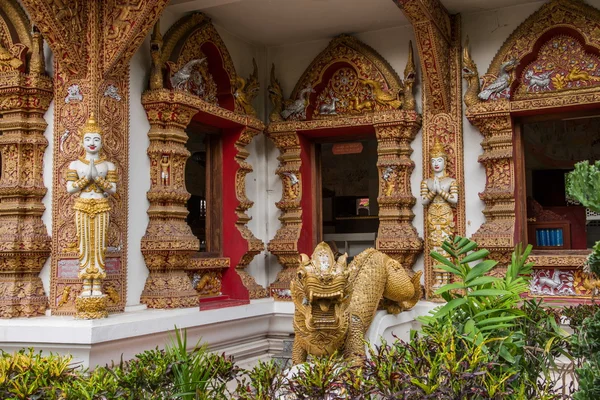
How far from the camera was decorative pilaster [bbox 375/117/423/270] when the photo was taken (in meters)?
6.69

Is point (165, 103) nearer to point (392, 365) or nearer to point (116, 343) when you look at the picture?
point (116, 343)

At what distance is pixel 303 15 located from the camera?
6770 millimetres

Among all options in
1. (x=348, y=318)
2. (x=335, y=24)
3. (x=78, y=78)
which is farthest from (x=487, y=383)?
(x=335, y=24)

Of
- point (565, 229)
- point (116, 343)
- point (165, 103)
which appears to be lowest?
point (116, 343)

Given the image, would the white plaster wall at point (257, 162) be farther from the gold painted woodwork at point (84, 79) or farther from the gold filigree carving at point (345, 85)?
the gold painted woodwork at point (84, 79)

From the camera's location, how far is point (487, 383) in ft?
7.59

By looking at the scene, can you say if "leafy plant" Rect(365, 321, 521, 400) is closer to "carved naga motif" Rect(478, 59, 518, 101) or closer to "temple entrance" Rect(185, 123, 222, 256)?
"carved naga motif" Rect(478, 59, 518, 101)

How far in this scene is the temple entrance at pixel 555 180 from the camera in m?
6.61

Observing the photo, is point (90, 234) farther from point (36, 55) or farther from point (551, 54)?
point (551, 54)

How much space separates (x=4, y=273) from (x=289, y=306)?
2776 mm

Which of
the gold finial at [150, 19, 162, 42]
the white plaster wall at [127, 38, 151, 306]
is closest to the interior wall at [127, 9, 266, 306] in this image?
the white plaster wall at [127, 38, 151, 306]

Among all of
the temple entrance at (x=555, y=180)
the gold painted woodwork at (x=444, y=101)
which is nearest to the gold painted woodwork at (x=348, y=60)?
the gold painted woodwork at (x=444, y=101)

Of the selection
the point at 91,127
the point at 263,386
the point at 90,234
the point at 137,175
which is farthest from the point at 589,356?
the point at 137,175

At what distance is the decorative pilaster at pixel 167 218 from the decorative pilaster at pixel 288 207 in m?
1.38
